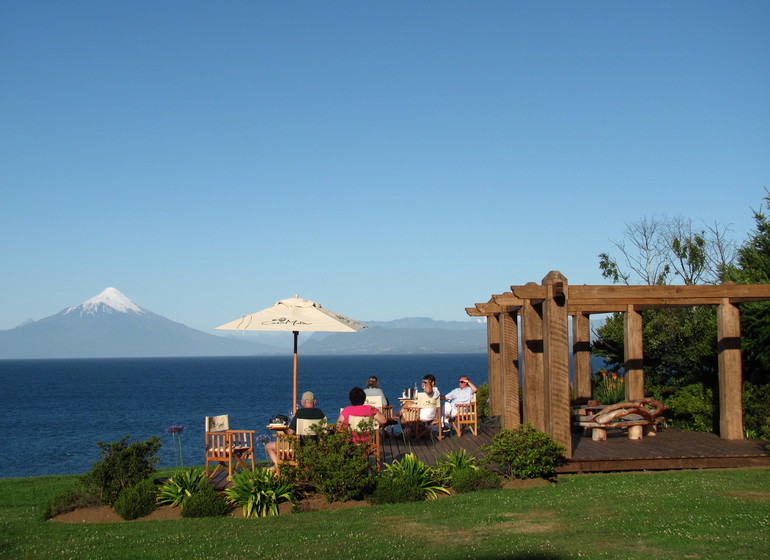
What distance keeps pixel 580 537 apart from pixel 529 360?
5201 millimetres

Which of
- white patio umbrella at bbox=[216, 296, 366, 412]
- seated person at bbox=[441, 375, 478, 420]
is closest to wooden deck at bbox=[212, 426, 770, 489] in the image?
seated person at bbox=[441, 375, 478, 420]

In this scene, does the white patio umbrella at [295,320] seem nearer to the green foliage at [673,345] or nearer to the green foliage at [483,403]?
the green foliage at [483,403]

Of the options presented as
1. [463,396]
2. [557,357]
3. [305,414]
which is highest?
[557,357]

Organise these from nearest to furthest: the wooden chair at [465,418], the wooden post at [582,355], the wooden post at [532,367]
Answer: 1. the wooden post at [532,367]
2. the wooden chair at [465,418]
3. the wooden post at [582,355]

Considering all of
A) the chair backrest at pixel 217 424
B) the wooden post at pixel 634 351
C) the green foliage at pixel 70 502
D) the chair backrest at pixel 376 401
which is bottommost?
the green foliage at pixel 70 502

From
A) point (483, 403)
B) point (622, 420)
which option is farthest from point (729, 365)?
point (483, 403)

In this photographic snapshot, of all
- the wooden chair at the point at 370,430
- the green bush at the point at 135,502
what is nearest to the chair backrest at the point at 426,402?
the wooden chair at the point at 370,430

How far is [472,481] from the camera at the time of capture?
936 centimetres

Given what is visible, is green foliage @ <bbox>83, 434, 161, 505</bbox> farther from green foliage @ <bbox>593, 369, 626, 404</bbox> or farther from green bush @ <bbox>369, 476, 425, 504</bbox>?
green foliage @ <bbox>593, 369, 626, 404</bbox>

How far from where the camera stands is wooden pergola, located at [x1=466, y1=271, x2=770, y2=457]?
33.3 feet

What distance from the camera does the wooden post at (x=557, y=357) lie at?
33.2ft

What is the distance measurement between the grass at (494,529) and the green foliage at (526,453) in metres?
0.32

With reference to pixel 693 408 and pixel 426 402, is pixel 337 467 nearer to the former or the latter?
pixel 426 402

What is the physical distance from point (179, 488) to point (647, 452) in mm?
6210
